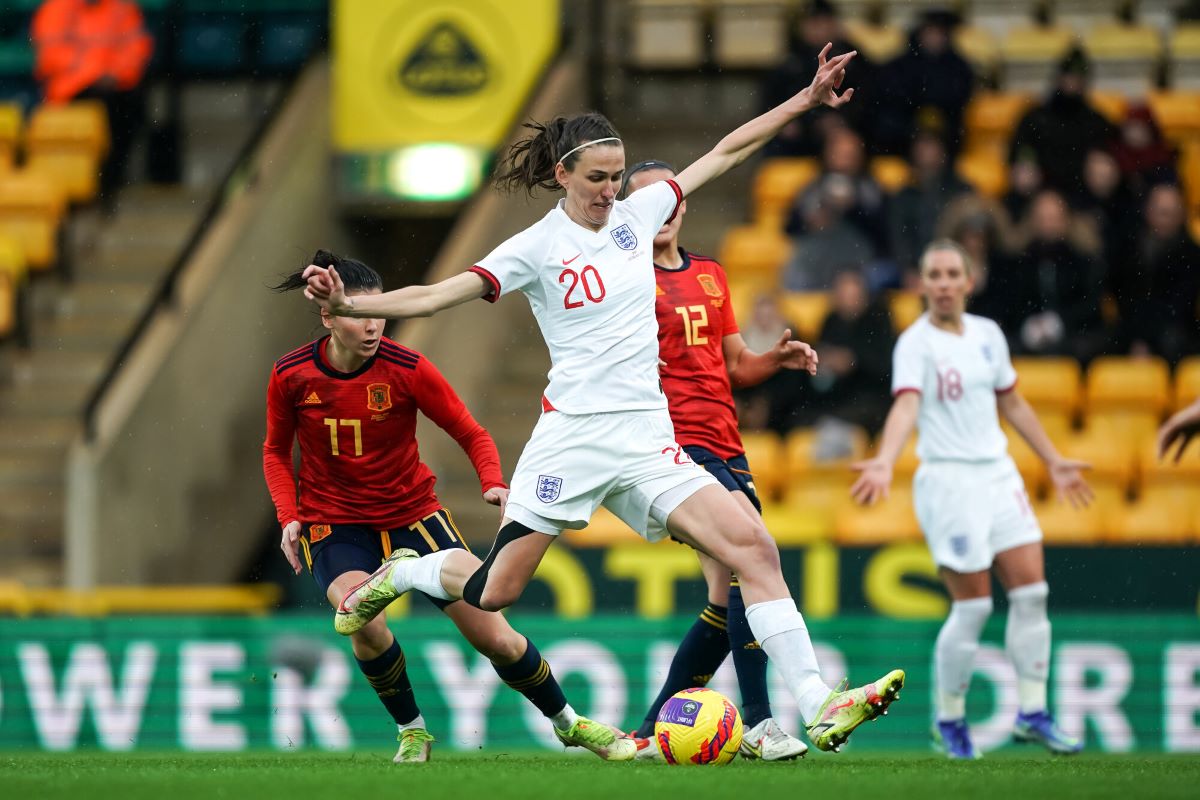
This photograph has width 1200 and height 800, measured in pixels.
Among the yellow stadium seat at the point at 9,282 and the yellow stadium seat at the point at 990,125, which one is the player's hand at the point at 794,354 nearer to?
the yellow stadium seat at the point at 990,125

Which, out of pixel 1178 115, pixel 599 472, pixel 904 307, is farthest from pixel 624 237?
pixel 1178 115

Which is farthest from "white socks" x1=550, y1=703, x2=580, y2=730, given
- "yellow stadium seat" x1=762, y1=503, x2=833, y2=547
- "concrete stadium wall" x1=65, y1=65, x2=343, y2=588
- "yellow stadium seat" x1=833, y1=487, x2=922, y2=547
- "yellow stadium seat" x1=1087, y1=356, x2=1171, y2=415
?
"concrete stadium wall" x1=65, y1=65, x2=343, y2=588

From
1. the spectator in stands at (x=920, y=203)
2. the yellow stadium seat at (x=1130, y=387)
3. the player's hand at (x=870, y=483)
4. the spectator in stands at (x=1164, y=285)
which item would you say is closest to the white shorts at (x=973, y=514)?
the player's hand at (x=870, y=483)

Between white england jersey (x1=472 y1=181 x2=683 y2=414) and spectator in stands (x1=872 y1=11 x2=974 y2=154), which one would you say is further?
spectator in stands (x1=872 y1=11 x2=974 y2=154)

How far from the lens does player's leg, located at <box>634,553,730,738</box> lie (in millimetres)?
7824

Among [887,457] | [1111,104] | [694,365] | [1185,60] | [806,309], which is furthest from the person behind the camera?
[1185,60]

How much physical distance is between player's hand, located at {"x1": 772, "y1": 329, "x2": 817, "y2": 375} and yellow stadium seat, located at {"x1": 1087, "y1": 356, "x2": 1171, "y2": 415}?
557cm

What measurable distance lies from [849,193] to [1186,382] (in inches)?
106

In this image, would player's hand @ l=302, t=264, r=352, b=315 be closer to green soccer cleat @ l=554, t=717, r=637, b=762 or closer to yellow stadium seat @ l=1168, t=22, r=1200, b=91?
green soccer cleat @ l=554, t=717, r=637, b=762

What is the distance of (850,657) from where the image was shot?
10.9 meters

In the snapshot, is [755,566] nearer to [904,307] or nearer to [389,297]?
[389,297]

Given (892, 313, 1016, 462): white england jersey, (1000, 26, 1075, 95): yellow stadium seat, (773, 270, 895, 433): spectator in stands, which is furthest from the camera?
(1000, 26, 1075, 95): yellow stadium seat

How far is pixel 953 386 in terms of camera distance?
29.4 ft

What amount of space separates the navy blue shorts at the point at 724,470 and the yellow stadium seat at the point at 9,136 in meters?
10.1
